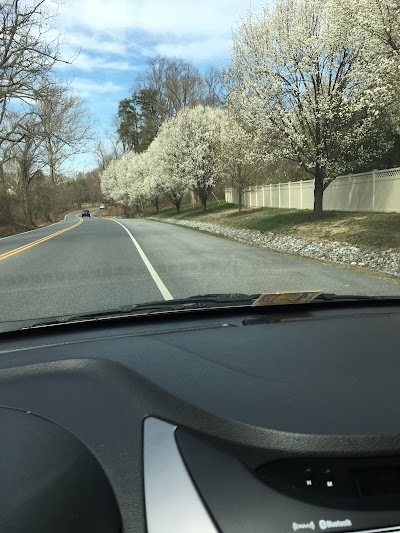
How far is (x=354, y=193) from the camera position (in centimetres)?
2253

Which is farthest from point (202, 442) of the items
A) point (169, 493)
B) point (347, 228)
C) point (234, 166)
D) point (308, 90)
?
point (234, 166)

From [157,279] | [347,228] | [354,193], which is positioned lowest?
[157,279]

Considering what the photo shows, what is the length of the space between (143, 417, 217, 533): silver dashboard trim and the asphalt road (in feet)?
17.0

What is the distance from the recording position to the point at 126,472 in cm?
158

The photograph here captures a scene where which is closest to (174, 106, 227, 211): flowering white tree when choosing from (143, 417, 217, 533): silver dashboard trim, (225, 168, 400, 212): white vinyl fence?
(225, 168, 400, 212): white vinyl fence

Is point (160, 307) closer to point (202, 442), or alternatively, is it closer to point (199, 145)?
point (202, 442)

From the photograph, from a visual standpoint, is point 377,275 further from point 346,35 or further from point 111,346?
point 346,35

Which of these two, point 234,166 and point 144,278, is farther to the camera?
point 234,166

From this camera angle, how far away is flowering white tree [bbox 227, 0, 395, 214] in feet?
61.3

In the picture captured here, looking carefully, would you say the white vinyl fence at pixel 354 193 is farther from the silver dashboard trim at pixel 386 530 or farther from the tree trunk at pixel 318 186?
the silver dashboard trim at pixel 386 530

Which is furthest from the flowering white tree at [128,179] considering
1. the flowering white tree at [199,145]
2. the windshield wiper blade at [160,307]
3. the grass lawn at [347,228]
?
the windshield wiper blade at [160,307]

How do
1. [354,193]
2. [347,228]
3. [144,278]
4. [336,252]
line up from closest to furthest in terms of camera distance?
[144,278] → [336,252] → [347,228] → [354,193]

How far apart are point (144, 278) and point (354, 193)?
15.5 m

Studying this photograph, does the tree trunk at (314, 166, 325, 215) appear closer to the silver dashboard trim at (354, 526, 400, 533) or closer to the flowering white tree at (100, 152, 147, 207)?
the silver dashboard trim at (354, 526, 400, 533)
